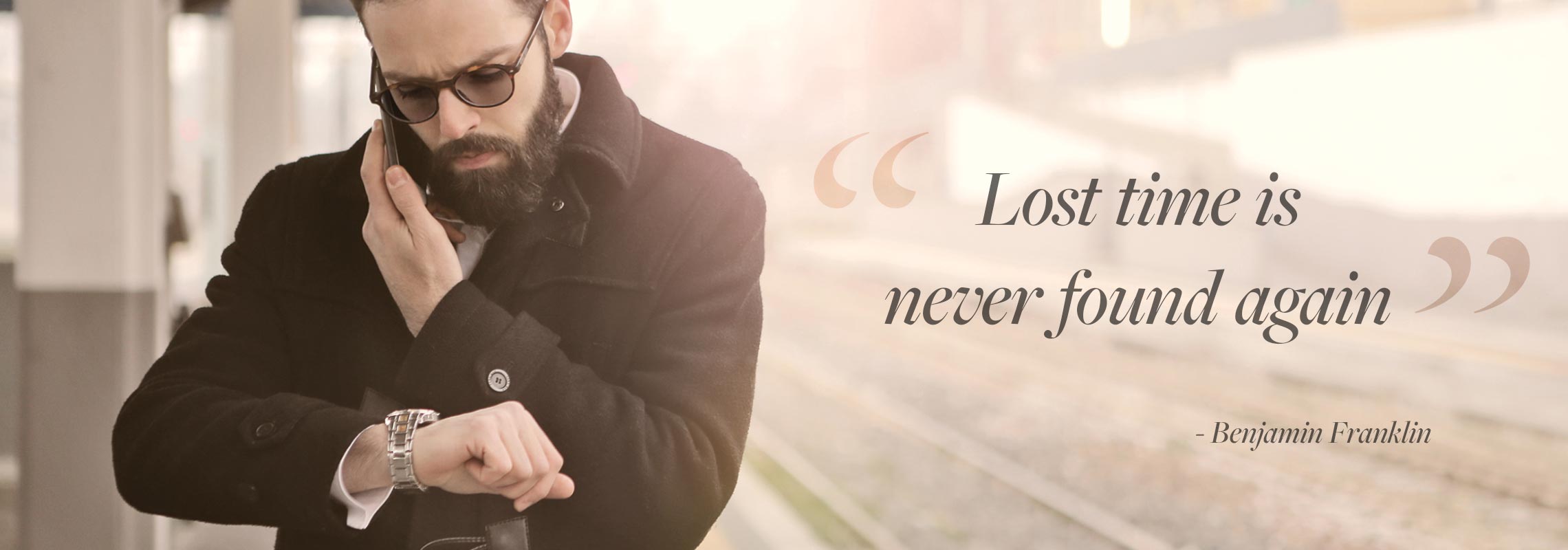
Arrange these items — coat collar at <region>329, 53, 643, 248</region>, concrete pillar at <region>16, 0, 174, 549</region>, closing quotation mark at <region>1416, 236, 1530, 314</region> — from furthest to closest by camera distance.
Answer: closing quotation mark at <region>1416, 236, 1530, 314</region>, concrete pillar at <region>16, 0, 174, 549</region>, coat collar at <region>329, 53, 643, 248</region>

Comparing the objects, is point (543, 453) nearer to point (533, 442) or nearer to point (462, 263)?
point (533, 442)

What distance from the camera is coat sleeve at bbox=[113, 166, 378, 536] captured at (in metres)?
1.54

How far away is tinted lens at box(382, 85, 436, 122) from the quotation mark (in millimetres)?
973

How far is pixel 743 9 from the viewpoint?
420 cm

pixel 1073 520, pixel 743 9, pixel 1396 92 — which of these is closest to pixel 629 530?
pixel 743 9

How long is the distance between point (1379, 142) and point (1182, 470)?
17.3ft

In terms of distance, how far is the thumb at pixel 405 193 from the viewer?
1482 mm

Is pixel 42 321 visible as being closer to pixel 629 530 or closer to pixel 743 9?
pixel 629 530

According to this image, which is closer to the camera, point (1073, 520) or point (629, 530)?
point (629, 530)

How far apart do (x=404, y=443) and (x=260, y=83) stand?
214cm

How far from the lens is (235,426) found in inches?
61.0

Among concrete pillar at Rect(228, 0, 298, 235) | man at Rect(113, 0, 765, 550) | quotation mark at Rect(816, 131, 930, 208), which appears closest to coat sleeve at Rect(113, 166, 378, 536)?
man at Rect(113, 0, 765, 550)

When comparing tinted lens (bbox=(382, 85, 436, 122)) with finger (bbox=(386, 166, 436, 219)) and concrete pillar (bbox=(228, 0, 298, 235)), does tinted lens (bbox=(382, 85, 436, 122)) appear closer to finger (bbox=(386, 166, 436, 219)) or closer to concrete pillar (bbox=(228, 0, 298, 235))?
finger (bbox=(386, 166, 436, 219))

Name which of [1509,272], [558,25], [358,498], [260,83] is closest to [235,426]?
[358,498]
